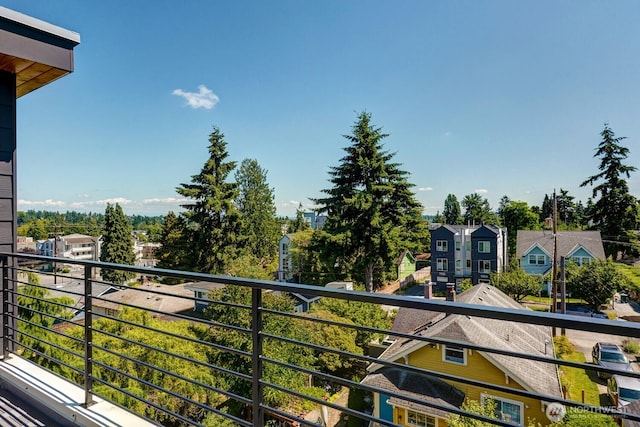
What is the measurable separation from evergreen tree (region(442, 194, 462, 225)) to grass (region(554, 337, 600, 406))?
29.8 m

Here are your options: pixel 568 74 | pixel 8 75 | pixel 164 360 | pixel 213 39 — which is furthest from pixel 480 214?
pixel 8 75

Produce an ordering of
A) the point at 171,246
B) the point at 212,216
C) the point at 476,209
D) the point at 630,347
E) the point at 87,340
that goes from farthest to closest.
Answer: the point at 476,209 → the point at 171,246 → the point at 212,216 → the point at 630,347 → the point at 87,340

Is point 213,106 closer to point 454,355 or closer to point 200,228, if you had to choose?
point 200,228

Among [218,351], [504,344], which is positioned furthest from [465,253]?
[218,351]

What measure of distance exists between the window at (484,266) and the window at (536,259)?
10.3 feet

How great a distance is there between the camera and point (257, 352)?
1.30 meters

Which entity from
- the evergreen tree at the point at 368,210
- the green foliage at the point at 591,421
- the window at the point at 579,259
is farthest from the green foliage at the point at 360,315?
the window at the point at 579,259

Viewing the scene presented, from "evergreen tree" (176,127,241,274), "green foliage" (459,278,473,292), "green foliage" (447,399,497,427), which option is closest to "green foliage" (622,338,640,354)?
"green foliage" (459,278,473,292)

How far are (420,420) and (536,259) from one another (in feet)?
61.7

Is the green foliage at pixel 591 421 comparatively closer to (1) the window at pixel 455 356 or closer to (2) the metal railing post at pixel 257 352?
(1) the window at pixel 455 356

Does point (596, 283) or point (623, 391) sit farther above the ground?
point (596, 283)

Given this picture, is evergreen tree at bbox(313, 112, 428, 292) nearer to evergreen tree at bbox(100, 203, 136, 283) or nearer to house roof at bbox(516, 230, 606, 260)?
house roof at bbox(516, 230, 606, 260)

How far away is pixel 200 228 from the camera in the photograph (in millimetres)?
20797

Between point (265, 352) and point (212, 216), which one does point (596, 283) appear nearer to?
point (265, 352)
